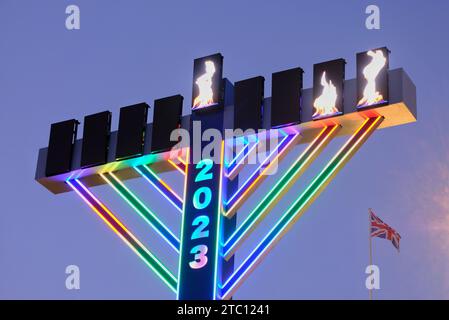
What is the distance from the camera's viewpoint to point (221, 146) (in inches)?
724

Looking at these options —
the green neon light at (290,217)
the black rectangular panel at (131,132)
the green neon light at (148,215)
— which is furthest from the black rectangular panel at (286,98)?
the black rectangular panel at (131,132)

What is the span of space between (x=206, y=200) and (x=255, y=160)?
3.97 ft

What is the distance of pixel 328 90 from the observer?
17.8 metres

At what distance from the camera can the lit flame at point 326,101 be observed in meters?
17.6

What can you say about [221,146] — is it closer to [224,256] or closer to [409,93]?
[224,256]

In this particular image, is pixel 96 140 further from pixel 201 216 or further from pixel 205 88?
pixel 201 216

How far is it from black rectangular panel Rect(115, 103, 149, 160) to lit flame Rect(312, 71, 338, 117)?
12.4ft

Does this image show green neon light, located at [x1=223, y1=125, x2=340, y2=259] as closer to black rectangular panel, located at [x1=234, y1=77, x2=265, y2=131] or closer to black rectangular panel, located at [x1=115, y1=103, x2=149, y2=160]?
black rectangular panel, located at [x1=234, y1=77, x2=265, y2=131]

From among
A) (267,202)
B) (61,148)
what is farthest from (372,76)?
(61,148)

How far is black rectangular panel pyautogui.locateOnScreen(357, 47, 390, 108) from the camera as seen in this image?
1727cm

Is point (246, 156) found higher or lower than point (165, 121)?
lower

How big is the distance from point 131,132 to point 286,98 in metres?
3.45
